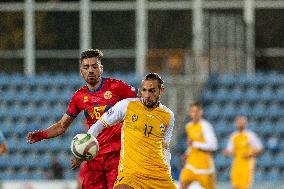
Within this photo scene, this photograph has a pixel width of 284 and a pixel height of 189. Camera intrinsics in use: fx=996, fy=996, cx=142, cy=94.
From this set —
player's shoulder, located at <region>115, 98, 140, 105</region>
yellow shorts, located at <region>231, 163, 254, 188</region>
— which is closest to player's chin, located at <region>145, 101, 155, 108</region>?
player's shoulder, located at <region>115, 98, 140, 105</region>

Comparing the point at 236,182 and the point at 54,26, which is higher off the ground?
the point at 54,26

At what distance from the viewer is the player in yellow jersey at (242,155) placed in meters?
17.9

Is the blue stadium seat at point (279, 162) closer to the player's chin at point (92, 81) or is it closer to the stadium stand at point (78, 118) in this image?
the stadium stand at point (78, 118)

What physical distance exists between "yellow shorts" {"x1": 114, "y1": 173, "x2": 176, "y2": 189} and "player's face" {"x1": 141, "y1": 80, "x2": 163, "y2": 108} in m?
0.60

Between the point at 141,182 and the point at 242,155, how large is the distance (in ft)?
33.7

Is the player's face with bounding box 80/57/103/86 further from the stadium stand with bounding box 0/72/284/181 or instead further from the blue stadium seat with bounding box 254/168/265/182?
the blue stadium seat with bounding box 254/168/265/182

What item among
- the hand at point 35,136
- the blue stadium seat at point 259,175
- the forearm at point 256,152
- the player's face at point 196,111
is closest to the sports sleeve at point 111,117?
the hand at point 35,136

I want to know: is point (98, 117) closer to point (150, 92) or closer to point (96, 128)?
point (96, 128)

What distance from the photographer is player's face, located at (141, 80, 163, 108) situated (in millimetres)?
8023

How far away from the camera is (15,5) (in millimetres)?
22219

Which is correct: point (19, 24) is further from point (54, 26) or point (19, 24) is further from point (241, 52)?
point (241, 52)

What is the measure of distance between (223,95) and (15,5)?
5187 millimetres

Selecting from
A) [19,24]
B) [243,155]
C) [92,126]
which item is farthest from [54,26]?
[92,126]

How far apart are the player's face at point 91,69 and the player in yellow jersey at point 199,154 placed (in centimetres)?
635
